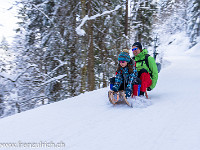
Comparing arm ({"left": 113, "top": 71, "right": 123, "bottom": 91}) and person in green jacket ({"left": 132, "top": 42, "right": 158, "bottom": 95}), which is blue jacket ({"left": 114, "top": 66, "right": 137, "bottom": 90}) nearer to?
arm ({"left": 113, "top": 71, "right": 123, "bottom": 91})

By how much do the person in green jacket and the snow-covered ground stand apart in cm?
54

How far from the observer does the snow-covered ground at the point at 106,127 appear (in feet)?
7.80

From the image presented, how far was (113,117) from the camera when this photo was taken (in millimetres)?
3436

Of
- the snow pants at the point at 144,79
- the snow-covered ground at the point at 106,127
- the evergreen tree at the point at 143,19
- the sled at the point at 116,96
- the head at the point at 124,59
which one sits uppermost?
the evergreen tree at the point at 143,19

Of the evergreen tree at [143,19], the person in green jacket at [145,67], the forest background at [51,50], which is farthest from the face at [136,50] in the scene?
the evergreen tree at [143,19]

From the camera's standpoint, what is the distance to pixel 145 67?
4.89 meters

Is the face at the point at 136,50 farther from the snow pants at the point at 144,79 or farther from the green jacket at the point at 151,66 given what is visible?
the snow pants at the point at 144,79

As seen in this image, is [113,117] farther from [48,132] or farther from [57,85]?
[57,85]

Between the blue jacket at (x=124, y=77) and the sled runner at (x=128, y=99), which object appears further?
the blue jacket at (x=124, y=77)

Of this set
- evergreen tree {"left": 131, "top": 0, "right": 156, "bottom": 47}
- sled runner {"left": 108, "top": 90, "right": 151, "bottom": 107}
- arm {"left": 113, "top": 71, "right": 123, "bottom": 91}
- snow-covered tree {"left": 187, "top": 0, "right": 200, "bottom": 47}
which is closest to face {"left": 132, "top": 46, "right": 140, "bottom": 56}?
arm {"left": 113, "top": 71, "right": 123, "bottom": 91}

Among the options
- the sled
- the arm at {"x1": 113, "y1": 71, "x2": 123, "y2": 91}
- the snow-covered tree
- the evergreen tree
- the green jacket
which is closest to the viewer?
the sled

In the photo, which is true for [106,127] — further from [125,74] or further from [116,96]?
[125,74]

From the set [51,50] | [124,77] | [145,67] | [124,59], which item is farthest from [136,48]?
[51,50]

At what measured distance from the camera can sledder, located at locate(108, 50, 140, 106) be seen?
4027 mm
